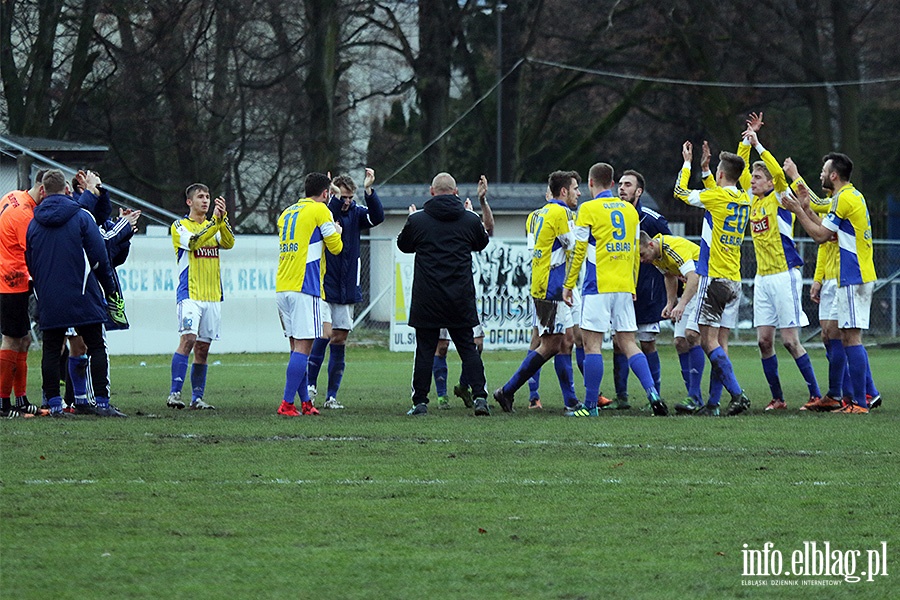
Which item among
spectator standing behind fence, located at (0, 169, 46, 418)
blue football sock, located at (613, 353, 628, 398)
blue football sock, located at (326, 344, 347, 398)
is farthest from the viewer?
blue football sock, located at (613, 353, 628, 398)

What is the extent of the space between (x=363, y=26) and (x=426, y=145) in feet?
12.2

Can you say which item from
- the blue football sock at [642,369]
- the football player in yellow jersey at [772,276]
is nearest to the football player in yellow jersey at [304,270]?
the blue football sock at [642,369]

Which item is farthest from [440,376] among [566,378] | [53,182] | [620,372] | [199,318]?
[53,182]

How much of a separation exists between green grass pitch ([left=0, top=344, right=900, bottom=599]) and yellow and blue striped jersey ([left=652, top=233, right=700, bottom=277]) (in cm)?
167

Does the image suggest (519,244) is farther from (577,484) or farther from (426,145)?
(577,484)

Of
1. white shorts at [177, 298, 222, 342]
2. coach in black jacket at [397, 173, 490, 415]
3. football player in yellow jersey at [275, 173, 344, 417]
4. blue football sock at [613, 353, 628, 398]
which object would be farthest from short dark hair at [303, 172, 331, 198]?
blue football sock at [613, 353, 628, 398]

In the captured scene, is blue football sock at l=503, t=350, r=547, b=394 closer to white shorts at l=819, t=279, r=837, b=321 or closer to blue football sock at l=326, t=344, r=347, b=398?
blue football sock at l=326, t=344, r=347, b=398

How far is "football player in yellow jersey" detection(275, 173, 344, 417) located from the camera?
11828mm

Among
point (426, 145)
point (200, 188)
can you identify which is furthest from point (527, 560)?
point (426, 145)

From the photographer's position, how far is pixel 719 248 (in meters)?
12.2

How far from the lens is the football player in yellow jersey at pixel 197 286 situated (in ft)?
41.6

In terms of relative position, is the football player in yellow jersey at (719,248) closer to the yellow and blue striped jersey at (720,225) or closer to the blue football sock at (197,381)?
the yellow and blue striped jersey at (720,225)

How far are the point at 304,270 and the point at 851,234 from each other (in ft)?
17.2

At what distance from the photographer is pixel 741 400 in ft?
38.8
